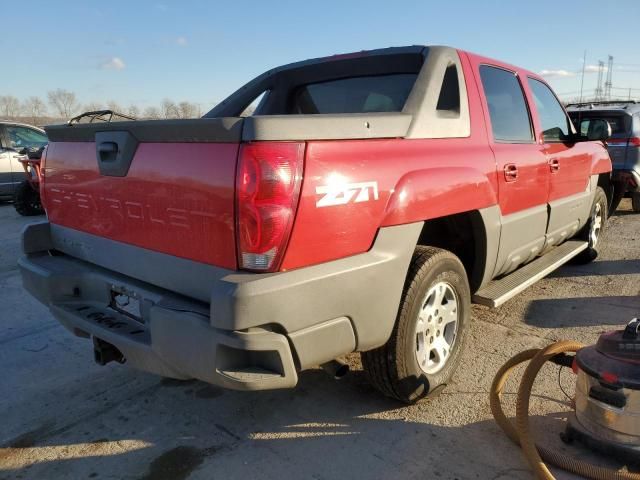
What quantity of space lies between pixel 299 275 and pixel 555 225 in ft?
10.4

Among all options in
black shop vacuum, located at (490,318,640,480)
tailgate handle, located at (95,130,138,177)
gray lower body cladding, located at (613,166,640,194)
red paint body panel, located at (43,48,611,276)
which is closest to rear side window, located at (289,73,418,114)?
red paint body panel, located at (43,48,611,276)

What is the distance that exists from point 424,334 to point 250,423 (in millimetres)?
1096

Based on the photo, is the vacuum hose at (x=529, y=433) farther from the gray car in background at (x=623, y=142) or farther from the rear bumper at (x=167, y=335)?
the gray car in background at (x=623, y=142)

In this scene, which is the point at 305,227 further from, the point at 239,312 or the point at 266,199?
the point at 239,312

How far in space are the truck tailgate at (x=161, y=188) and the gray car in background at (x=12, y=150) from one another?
383 inches

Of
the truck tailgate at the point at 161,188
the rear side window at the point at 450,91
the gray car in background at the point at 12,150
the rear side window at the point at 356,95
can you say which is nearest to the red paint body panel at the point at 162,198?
the truck tailgate at the point at 161,188

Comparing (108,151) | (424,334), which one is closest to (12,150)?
(108,151)

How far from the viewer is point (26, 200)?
34.4 feet

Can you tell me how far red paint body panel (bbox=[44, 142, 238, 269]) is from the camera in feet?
7.14

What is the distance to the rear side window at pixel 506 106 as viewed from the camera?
3623 mm

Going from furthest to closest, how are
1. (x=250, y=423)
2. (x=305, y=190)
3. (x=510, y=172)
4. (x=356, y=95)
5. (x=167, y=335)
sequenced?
1. (x=356, y=95)
2. (x=510, y=172)
3. (x=250, y=423)
4. (x=167, y=335)
5. (x=305, y=190)

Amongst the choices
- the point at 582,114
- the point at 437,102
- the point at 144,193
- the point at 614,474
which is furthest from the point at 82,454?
the point at 582,114

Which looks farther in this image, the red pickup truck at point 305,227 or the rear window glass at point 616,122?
the rear window glass at point 616,122

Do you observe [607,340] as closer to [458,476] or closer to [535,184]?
[458,476]
